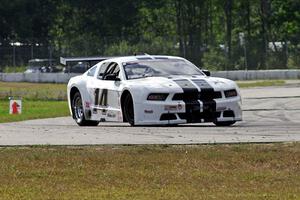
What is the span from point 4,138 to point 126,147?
2436 mm

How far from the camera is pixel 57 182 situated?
394 inches

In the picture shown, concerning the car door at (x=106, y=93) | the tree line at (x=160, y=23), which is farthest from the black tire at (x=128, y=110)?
the tree line at (x=160, y=23)

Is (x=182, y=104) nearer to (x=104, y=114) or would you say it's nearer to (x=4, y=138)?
(x=104, y=114)

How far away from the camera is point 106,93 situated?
18438mm

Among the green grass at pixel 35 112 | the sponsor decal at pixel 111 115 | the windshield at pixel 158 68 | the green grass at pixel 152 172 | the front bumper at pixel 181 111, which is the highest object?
the windshield at pixel 158 68

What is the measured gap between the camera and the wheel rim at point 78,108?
64.1ft

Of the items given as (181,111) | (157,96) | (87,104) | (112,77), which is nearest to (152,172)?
(181,111)

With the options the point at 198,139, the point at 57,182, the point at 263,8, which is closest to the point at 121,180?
the point at 57,182

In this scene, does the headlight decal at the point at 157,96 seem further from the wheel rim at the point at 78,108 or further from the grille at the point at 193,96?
the wheel rim at the point at 78,108

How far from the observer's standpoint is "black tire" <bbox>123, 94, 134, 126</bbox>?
57.5ft

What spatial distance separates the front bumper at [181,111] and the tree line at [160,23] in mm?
40330

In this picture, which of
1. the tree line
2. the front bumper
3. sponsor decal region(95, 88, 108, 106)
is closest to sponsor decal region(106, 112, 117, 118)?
sponsor decal region(95, 88, 108, 106)

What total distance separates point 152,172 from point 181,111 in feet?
20.5

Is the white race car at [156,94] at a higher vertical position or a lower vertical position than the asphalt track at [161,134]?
higher
